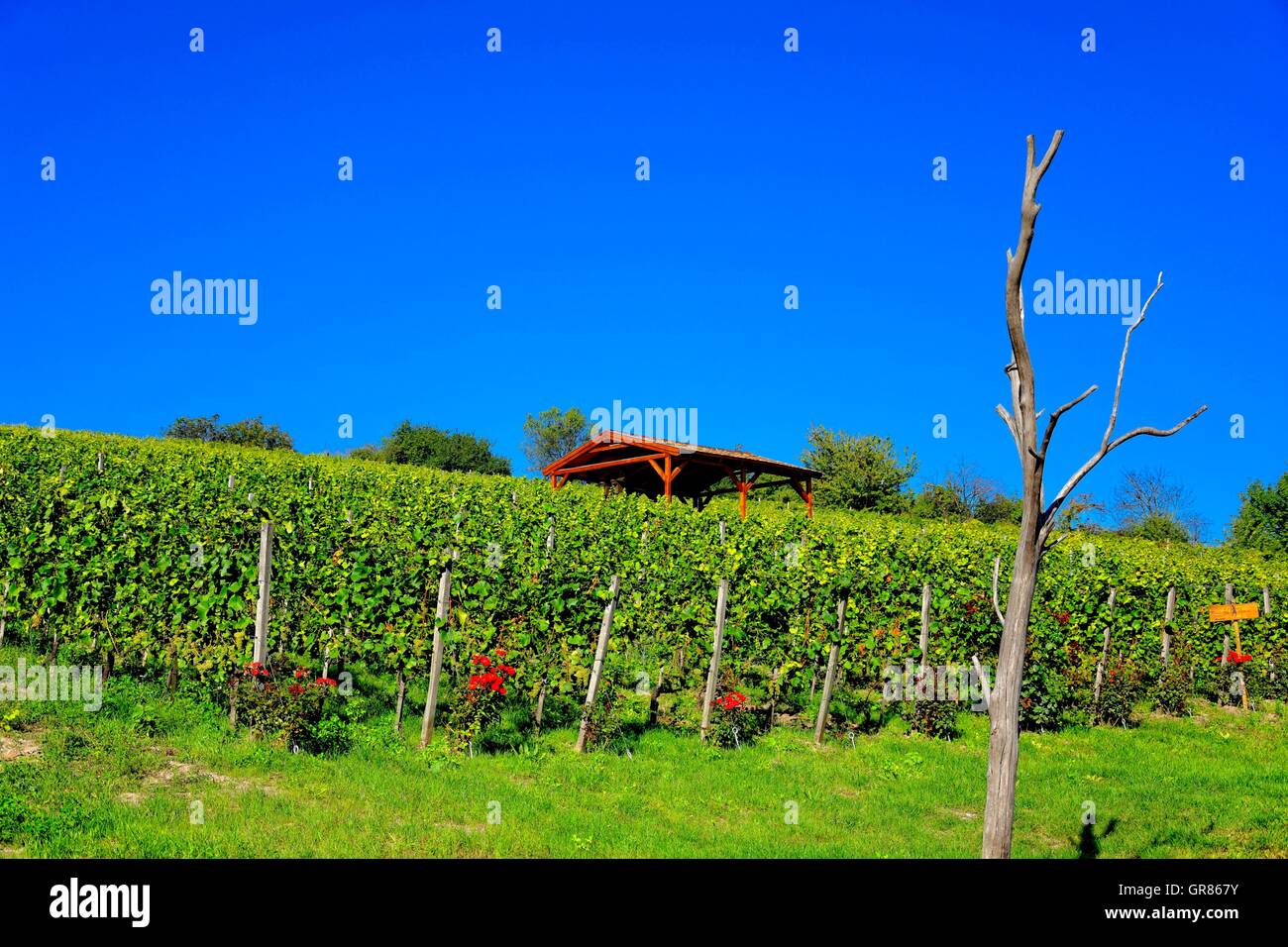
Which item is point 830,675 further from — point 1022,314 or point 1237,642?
point 1237,642

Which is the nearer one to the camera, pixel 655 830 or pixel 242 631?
pixel 655 830

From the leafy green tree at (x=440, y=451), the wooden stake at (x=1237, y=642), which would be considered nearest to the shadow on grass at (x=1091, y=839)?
the wooden stake at (x=1237, y=642)

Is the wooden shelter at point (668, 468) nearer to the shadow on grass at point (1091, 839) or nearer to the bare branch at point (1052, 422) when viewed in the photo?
the shadow on grass at point (1091, 839)

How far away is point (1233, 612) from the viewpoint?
636 inches

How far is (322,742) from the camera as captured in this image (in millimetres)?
9047

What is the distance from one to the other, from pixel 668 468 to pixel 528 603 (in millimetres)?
19576

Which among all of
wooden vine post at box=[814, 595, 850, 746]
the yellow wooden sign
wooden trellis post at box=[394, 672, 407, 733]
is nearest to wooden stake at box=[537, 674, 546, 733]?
wooden trellis post at box=[394, 672, 407, 733]

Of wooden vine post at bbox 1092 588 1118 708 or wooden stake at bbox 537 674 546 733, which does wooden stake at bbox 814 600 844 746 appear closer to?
wooden stake at bbox 537 674 546 733

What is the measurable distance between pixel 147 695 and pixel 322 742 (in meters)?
2.37

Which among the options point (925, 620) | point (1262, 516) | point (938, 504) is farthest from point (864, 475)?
point (925, 620)

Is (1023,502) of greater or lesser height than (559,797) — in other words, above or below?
above
